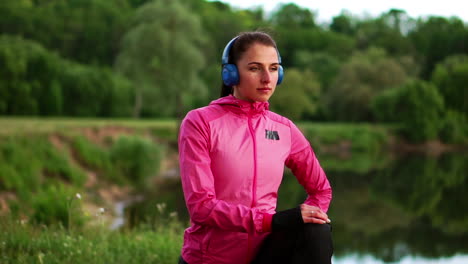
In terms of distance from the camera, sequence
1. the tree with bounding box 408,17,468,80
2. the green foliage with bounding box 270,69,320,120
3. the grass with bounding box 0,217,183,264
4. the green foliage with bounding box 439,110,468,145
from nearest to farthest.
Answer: the grass with bounding box 0,217,183,264 → the green foliage with bounding box 270,69,320,120 → the green foliage with bounding box 439,110,468,145 → the tree with bounding box 408,17,468,80

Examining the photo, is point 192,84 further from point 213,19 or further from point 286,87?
point 213,19

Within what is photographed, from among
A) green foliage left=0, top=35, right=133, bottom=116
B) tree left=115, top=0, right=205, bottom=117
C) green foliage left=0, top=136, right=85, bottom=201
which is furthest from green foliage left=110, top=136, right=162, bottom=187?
green foliage left=0, top=35, right=133, bottom=116

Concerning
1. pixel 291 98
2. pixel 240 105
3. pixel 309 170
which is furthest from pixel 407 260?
pixel 291 98

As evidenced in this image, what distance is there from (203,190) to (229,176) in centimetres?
18

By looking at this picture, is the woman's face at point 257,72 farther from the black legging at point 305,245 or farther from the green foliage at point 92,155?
the green foliage at point 92,155

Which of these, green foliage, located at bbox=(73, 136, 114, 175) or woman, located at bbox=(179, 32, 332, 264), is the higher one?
woman, located at bbox=(179, 32, 332, 264)

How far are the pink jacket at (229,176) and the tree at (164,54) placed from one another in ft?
112

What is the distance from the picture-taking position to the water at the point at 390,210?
17.5 m

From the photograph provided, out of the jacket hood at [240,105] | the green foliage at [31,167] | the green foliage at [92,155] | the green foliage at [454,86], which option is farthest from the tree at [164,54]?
the jacket hood at [240,105]

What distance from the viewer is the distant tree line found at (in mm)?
38188

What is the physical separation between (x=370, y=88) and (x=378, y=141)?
8.91 m

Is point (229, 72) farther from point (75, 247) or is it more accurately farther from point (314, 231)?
point (75, 247)

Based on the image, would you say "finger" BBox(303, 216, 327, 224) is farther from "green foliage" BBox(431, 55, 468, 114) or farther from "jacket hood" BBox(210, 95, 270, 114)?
"green foliage" BBox(431, 55, 468, 114)

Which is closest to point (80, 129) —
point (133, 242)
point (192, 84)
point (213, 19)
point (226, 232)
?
point (192, 84)
